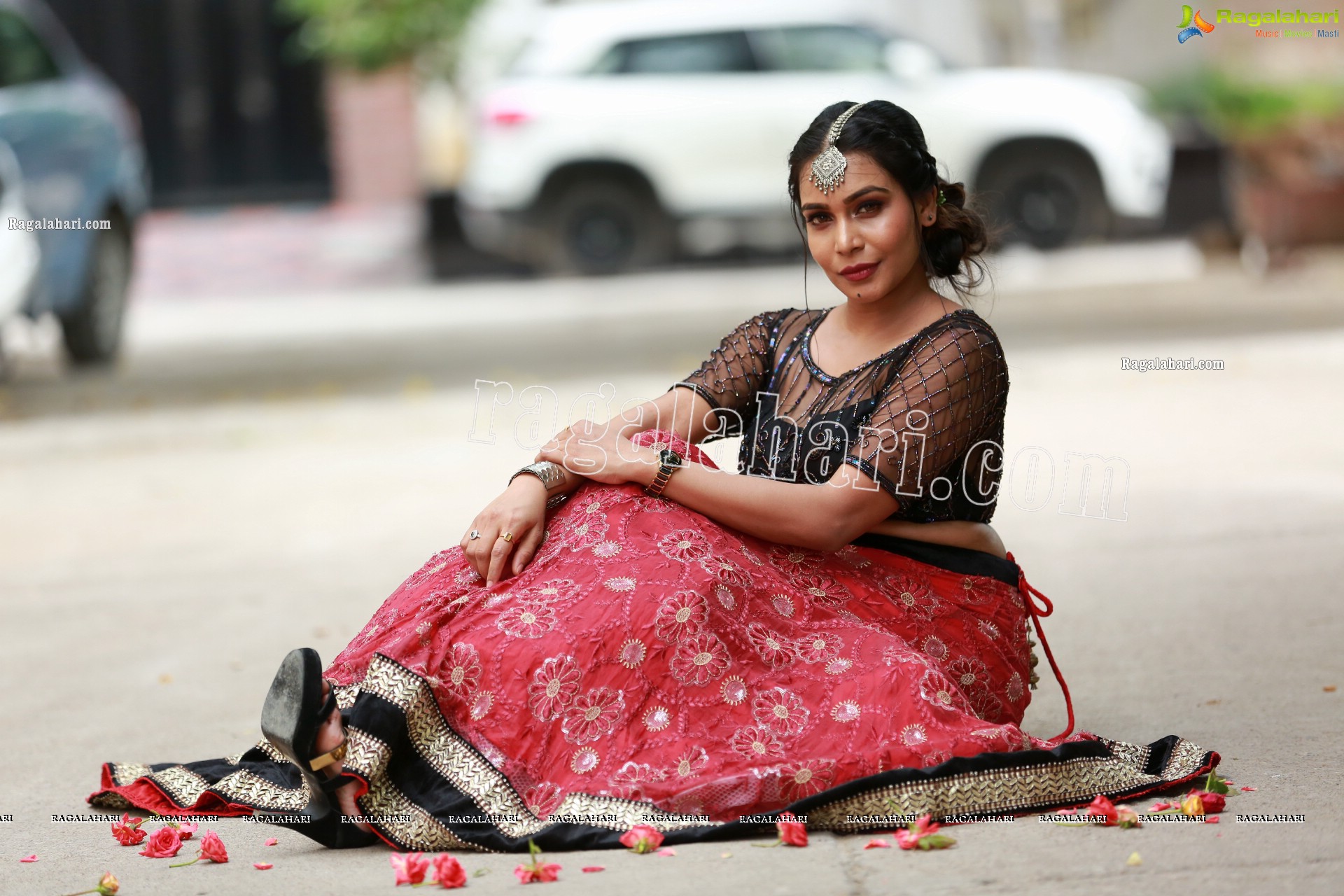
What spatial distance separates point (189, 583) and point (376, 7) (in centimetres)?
1263

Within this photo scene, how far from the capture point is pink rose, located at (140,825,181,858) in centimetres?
271

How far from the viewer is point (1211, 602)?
4387 millimetres

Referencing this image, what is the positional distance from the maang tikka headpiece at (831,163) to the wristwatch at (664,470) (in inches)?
21.7

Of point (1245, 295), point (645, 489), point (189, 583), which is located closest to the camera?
point (645, 489)

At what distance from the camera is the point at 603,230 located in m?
15.4

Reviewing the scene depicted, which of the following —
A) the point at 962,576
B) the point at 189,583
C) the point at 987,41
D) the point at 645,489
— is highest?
the point at 987,41

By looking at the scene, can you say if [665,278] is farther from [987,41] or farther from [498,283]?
[987,41]

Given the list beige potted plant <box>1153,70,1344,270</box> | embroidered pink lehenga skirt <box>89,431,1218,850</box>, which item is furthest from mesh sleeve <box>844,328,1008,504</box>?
beige potted plant <box>1153,70,1344,270</box>

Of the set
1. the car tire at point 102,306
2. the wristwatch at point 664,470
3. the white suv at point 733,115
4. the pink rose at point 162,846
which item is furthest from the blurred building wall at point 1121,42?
the pink rose at point 162,846

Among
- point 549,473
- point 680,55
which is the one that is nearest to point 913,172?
point 549,473

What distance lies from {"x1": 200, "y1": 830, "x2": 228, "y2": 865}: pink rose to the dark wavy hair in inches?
58.5

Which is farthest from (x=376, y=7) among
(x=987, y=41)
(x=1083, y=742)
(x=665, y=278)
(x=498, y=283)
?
(x=1083, y=742)

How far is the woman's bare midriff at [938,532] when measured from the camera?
9.70 feet

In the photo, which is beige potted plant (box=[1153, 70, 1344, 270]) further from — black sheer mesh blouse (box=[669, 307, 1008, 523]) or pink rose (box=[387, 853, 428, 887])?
pink rose (box=[387, 853, 428, 887])
